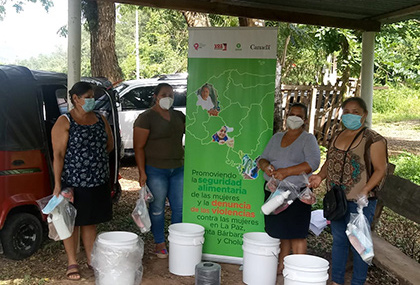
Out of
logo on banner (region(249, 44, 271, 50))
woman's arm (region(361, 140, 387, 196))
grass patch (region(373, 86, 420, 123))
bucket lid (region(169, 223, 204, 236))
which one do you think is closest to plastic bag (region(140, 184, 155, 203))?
bucket lid (region(169, 223, 204, 236))

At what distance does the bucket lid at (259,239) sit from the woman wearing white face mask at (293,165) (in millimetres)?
72

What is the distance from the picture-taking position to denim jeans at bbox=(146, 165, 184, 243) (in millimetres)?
5020

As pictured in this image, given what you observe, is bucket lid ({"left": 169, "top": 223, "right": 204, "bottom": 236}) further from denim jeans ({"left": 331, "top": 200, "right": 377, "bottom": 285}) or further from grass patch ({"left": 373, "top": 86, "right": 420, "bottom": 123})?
grass patch ({"left": 373, "top": 86, "right": 420, "bottom": 123})

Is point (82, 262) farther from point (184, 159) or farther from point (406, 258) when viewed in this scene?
point (406, 258)

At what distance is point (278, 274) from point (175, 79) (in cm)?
772

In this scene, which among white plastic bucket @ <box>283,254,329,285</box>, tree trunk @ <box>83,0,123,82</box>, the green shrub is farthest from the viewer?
tree trunk @ <box>83,0,123,82</box>

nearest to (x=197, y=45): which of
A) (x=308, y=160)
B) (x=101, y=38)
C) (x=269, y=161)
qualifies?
(x=269, y=161)

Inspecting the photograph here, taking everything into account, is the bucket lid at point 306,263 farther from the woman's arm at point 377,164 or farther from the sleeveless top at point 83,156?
the sleeveless top at point 83,156

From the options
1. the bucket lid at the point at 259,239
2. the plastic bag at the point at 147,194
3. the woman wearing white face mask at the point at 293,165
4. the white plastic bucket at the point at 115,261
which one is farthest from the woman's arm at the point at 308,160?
the white plastic bucket at the point at 115,261

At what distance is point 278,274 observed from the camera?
4.82 m

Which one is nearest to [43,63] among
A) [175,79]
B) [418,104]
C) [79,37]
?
[418,104]

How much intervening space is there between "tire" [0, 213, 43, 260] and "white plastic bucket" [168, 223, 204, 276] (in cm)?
159

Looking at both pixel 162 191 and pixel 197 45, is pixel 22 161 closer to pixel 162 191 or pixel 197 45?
pixel 162 191

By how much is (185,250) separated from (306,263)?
1.27m
